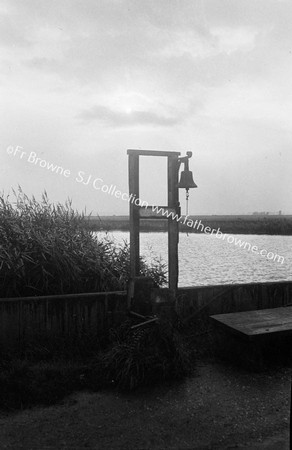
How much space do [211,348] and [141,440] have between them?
2.26 m

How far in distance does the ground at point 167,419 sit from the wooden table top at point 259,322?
0.57 m

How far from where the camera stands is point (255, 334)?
4.55 m

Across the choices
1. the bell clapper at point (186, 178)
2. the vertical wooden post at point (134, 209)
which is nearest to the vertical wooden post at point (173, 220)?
the bell clapper at point (186, 178)

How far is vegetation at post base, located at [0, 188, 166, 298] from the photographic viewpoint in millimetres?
5724

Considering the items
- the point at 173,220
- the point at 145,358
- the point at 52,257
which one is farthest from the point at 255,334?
the point at 52,257

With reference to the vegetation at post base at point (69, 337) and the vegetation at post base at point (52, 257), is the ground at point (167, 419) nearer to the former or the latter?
the vegetation at post base at point (69, 337)

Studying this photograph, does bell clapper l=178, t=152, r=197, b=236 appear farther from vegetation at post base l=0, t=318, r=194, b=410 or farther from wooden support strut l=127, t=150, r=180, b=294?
vegetation at post base l=0, t=318, r=194, b=410

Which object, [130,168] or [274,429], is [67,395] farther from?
[130,168]

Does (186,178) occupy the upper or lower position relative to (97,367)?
upper

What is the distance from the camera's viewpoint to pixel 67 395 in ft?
13.5

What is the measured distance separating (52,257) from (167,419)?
Answer: 3.20 metres

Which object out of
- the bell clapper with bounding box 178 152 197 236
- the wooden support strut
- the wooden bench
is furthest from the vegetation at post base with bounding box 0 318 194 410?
the bell clapper with bounding box 178 152 197 236

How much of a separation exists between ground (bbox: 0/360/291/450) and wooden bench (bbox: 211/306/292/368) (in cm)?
41

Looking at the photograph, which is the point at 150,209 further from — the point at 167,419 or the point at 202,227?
the point at 202,227
